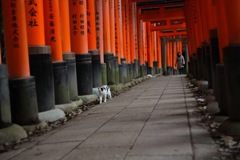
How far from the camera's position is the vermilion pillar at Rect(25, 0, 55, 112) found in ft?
24.5

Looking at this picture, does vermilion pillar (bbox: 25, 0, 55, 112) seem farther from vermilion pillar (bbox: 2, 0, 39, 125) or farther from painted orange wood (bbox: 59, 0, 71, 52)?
painted orange wood (bbox: 59, 0, 71, 52)

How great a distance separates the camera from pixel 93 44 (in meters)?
11.9

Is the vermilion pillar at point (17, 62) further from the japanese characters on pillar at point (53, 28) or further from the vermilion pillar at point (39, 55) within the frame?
the japanese characters on pillar at point (53, 28)

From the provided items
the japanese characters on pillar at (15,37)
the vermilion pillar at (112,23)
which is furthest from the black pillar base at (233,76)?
the vermilion pillar at (112,23)

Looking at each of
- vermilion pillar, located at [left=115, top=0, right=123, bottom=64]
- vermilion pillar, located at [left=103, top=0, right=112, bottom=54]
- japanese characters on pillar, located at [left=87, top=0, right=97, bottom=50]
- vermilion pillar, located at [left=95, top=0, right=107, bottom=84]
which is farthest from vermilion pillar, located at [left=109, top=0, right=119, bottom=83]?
japanese characters on pillar, located at [left=87, top=0, right=97, bottom=50]

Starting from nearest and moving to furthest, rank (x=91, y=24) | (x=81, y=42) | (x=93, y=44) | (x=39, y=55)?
1. (x=39, y=55)
2. (x=81, y=42)
3. (x=91, y=24)
4. (x=93, y=44)

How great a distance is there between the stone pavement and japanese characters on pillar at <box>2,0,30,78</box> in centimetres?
126

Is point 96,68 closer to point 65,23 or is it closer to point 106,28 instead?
point 106,28

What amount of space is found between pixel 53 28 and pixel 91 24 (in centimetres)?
317

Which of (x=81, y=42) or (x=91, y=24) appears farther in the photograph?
(x=91, y=24)

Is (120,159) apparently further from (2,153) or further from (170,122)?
(170,122)

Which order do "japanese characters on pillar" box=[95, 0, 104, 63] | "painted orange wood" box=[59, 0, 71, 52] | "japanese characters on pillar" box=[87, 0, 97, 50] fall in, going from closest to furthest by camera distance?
"painted orange wood" box=[59, 0, 71, 52], "japanese characters on pillar" box=[87, 0, 97, 50], "japanese characters on pillar" box=[95, 0, 104, 63]

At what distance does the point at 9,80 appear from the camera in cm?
663

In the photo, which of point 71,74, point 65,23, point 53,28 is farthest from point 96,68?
point 53,28
